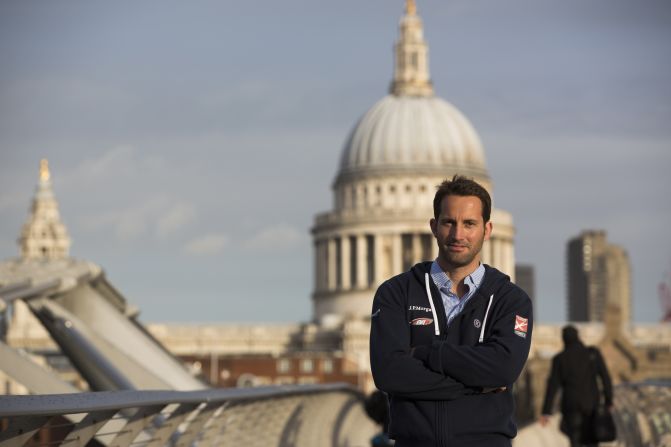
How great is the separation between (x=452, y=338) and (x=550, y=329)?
6029 inches

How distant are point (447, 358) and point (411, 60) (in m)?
169

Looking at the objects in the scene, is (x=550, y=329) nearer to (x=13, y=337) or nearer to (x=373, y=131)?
(x=373, y=131)

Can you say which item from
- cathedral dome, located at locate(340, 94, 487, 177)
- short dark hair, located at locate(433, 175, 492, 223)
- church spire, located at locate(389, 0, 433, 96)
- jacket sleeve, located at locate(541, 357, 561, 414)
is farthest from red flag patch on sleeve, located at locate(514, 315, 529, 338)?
church spire, located at locate(389, 0, 433, 96)

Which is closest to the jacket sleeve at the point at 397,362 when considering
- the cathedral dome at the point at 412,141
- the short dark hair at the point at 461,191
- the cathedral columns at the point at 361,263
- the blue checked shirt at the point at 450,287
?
the blue checked shirt at the point at 450,287

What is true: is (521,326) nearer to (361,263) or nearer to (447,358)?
(447,358)

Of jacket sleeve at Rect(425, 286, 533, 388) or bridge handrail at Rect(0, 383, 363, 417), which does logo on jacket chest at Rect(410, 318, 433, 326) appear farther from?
bridge handrail at Rect(0, 383, 363, 417)

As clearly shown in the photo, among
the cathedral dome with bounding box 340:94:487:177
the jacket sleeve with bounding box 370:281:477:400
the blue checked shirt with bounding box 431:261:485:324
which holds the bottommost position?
the cathedral dome with bounding box 340:94:487:177

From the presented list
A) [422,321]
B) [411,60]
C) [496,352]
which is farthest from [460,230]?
[411,60]

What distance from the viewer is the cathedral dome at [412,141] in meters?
166

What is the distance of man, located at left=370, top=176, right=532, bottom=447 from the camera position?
8234mm

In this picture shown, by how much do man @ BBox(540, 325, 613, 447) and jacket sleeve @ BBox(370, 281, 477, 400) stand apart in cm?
904

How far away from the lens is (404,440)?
27.2 ft

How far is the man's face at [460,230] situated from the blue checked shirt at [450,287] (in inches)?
2.8

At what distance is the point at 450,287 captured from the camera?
8.59 m
